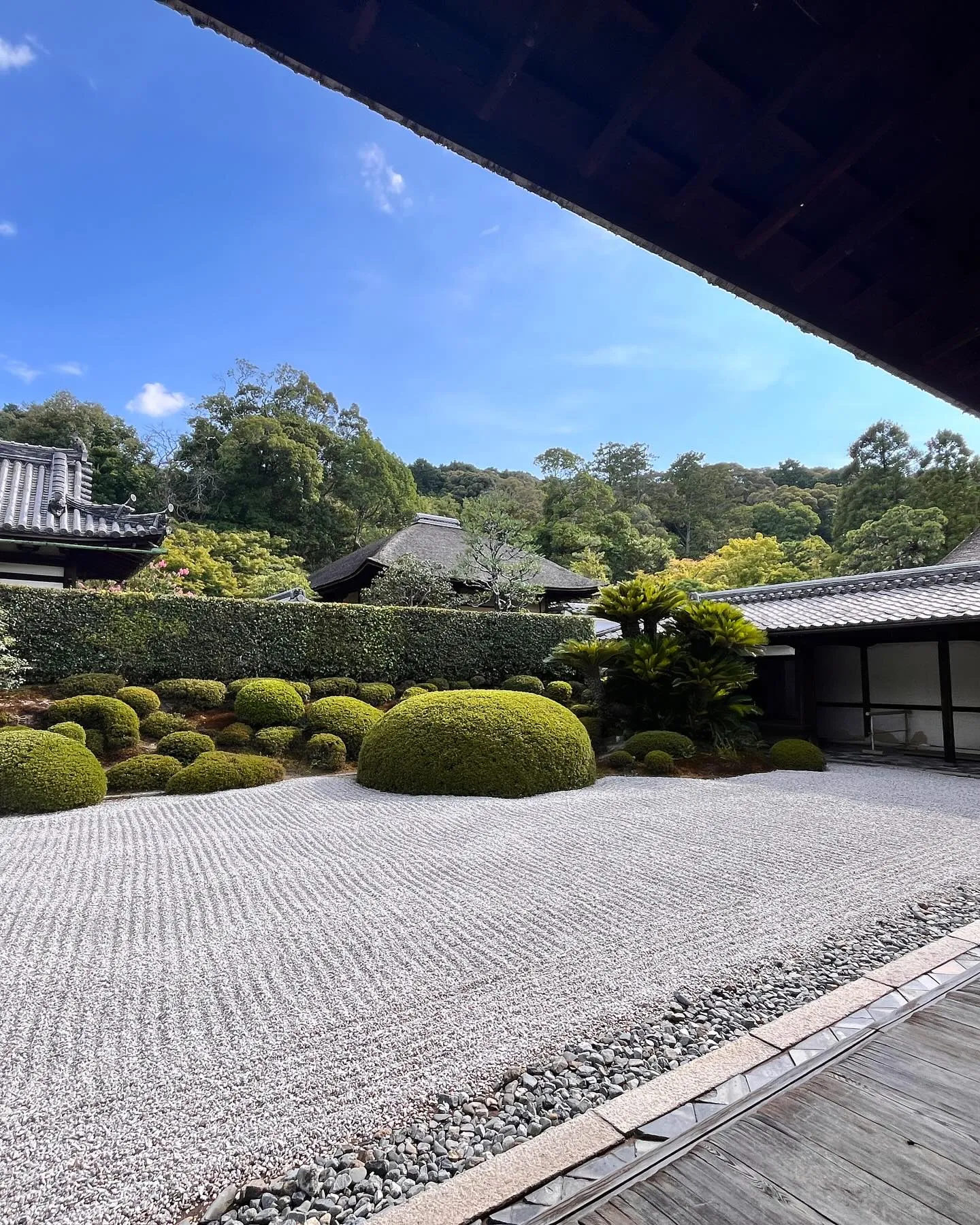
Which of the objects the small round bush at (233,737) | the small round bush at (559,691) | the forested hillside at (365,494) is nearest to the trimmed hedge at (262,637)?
the small round bush at (559,691)

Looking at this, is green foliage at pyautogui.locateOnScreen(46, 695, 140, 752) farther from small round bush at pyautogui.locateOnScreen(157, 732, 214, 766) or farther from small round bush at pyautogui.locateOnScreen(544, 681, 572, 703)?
small round bush at pyautogui.locateOnScreen(544, 681, 572, 703)

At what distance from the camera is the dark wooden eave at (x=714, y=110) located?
0.97 meters

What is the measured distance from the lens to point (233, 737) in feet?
25.4

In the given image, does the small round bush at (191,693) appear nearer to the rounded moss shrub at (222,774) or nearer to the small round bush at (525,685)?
the rounded moss shrub at (222,774)

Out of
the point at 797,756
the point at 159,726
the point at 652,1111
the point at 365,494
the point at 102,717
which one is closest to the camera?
the point at 652,1111

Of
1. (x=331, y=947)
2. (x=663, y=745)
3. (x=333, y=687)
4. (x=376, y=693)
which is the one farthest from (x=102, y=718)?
(x=663, y=745)

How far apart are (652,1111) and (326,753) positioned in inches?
255

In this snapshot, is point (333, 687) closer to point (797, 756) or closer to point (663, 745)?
point (663, 745)

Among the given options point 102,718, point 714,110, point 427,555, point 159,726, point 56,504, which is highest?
point 427,555

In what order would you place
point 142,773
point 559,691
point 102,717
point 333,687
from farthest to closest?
point 559,691
point 333,687
point 102,717
point 142,773

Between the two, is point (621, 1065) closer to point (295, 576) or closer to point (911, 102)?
point (911, 102)

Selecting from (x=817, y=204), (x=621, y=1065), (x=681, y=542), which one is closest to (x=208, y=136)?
(x=817, y=204)

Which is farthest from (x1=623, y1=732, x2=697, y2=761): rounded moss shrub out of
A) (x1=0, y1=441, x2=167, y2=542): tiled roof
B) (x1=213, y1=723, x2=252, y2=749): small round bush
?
(x1=0, y1=441, x2=167, y2=542): tiled roof

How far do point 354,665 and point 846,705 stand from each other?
27.4 ft
